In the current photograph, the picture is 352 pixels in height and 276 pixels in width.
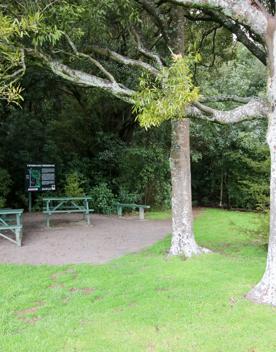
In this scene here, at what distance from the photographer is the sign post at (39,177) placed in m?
14.0

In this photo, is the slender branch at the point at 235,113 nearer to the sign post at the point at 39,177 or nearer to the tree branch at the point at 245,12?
the tree branch at the point at 245,12

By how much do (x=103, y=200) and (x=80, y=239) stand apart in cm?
552

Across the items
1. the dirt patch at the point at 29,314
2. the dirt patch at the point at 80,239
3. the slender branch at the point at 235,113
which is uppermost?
the slender branch at the point at 235,113

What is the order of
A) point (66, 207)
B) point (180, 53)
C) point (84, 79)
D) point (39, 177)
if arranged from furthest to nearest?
point (39, 177) → point (66, 207) → point (180, 53) → point (84, 79)

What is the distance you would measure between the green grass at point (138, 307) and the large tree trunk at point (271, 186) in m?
0.21

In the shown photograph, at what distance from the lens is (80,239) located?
9867 mm

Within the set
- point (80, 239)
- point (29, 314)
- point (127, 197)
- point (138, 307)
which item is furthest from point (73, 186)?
point (138, 307)

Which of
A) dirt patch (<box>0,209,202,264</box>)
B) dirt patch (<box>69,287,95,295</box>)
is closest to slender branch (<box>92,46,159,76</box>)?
dirt patch (<box>69,287,95,295</box>)

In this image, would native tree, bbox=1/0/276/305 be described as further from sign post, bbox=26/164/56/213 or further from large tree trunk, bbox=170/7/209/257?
sign post, bbox=26/164/56/213

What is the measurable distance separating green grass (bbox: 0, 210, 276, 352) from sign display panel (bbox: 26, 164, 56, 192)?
7.24 meters

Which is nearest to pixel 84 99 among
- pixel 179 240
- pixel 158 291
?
pixel 179 240

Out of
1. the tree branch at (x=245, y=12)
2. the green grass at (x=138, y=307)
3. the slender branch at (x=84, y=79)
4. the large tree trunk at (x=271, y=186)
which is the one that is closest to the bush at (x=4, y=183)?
the green grass at (x=138, y=307)

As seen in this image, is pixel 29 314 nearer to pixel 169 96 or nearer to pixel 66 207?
pixel 169 96

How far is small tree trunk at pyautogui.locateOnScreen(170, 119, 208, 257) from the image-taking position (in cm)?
753
